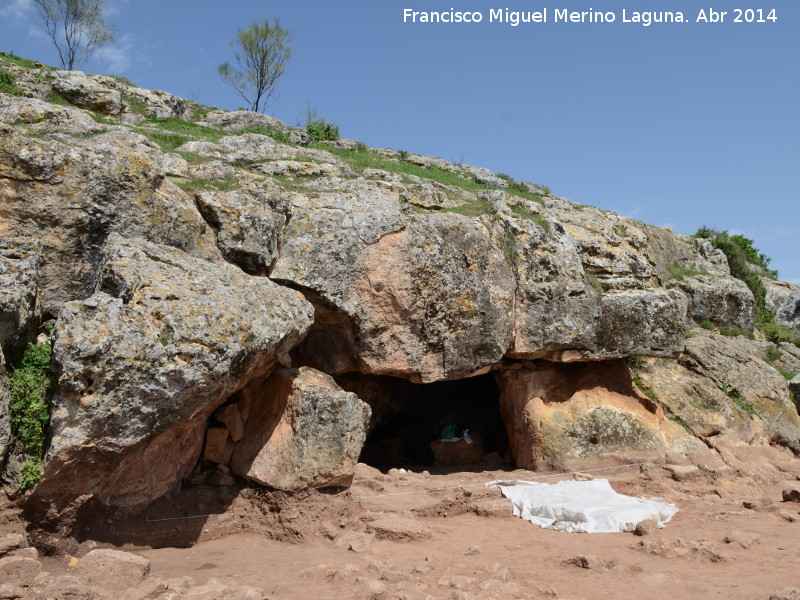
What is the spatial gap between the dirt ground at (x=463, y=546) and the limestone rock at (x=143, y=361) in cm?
69

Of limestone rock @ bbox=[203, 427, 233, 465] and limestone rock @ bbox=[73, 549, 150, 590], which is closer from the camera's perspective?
limestone rock @ bbox=[73, 549, 150, 590]

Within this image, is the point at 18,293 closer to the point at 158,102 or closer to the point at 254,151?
A: the point at 254,151

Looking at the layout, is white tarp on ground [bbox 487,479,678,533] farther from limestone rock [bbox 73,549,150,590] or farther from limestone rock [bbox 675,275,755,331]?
limestone rock [bbox 675,275,755,331]

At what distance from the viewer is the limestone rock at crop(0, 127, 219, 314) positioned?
6559 millimetres

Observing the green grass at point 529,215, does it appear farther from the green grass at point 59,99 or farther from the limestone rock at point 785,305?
the limestone rock at point 785,305

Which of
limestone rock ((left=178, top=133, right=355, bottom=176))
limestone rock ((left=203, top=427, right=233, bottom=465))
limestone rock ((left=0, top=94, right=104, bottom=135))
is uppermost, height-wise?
limestone rock ((left=178, top=133, right=355, bottom=176))

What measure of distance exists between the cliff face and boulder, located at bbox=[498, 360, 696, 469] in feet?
0.12

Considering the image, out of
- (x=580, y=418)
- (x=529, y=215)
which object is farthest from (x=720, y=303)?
(x=580, y=418)

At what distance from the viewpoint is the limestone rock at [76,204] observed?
21.5ft

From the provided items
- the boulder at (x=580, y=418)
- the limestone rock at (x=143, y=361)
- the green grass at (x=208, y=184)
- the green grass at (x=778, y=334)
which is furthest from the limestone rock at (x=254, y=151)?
the green grass at (x=778, y=334)

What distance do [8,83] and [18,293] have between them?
8.83 m

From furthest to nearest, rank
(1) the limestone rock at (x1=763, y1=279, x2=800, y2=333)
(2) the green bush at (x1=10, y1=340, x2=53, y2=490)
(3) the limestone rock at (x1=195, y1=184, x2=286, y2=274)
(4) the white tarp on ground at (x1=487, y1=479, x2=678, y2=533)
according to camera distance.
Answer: (1) the limestone rock at (x1=763, y1=279, x2=800, y2=333), (3) the limestone rock at (x1=195, y1=184, x2=286, y2=274), (4) the white tarp on ground at (x1=487, y1=479, x2=678, y2=533), (2) the green bush at (x1=10, y1=340, x2=53, y2=490)

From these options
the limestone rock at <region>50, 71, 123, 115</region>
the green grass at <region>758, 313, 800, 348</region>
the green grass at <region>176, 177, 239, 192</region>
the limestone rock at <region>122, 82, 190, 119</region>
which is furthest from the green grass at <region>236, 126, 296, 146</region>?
the green grass at <region>758, 313, 800, 348</region>

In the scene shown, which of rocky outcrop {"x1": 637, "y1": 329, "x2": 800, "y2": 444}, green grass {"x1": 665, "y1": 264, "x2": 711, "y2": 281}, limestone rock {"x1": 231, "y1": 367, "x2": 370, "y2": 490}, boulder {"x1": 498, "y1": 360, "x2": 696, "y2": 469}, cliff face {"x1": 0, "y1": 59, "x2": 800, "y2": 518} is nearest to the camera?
cliff face {"x1": 0, "y1": 59, "x2": 800, "y2": 518}
